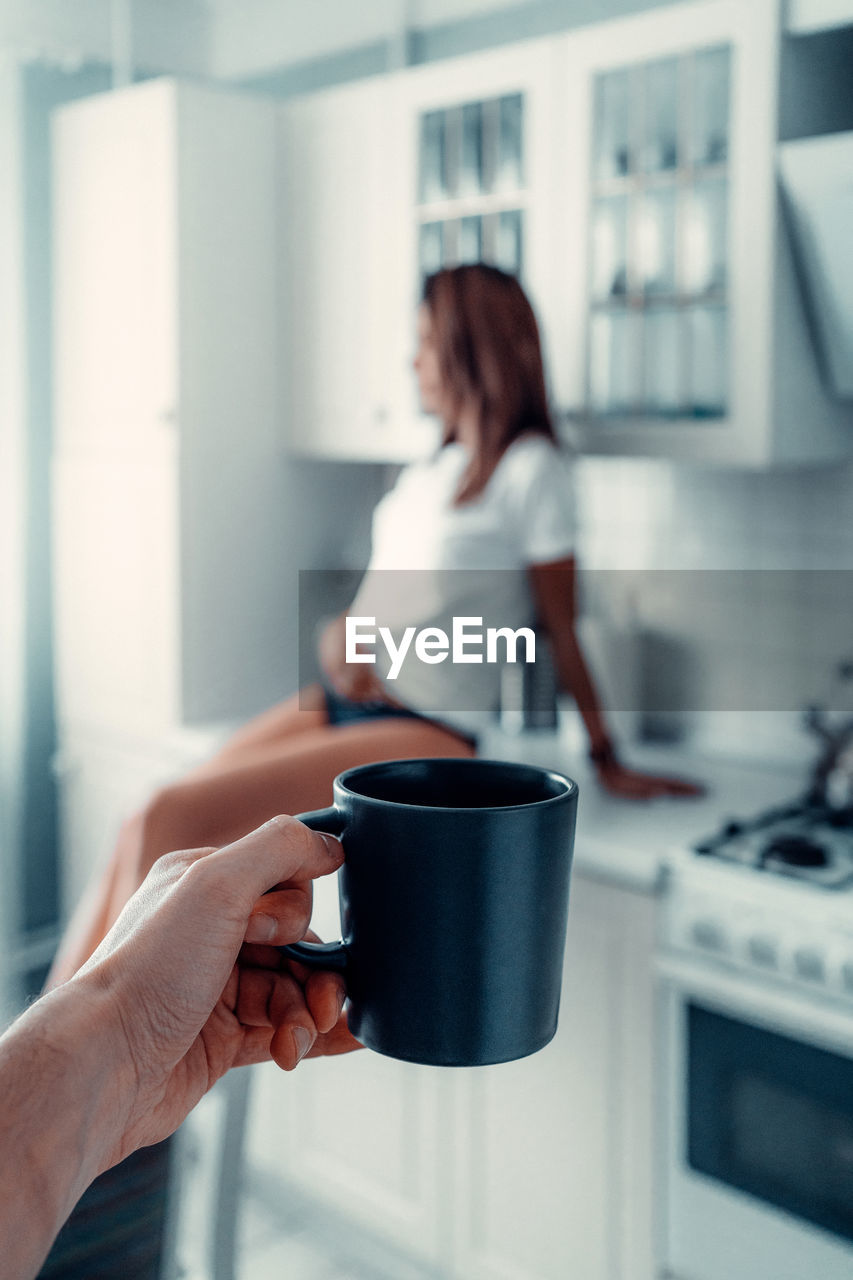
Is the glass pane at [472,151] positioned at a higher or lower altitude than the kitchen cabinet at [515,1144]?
higher

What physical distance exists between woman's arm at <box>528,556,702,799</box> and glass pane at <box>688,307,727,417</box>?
30cm

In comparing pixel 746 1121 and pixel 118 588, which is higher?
pixel 118 588

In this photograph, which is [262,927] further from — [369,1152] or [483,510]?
[369,1152]

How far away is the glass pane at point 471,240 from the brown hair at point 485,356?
0.76ft

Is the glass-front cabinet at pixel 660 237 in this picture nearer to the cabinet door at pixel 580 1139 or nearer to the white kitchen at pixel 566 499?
the white kitchen at pixel 566 499

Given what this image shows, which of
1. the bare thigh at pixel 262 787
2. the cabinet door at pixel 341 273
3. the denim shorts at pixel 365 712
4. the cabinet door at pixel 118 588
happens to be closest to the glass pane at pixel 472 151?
the cabinet door at pixel 341 273

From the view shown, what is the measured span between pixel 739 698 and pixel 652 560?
0.26 metres

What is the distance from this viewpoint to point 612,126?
64.7 inches

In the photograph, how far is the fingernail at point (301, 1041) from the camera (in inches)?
13.7

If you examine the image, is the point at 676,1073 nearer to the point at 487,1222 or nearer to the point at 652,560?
the point at 487,1222

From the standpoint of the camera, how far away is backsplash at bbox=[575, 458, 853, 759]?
177cm

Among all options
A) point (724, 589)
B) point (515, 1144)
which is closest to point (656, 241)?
point (724, 589)

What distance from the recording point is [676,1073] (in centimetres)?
140

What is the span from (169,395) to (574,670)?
0.96 meters
